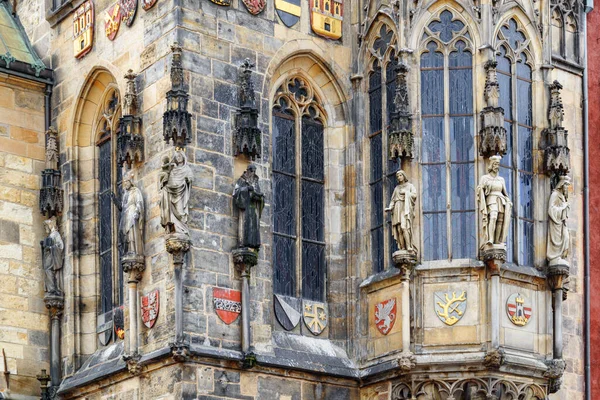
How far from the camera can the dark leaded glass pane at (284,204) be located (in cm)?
3216

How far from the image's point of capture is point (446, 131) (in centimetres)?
3162

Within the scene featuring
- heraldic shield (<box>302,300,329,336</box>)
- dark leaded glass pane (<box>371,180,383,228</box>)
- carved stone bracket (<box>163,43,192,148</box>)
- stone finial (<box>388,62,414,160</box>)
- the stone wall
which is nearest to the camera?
carved stone bracket (<box>163,43,192,148</box>)

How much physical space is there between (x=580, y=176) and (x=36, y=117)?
9407 mm

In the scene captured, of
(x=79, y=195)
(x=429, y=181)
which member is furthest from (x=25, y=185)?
(x=429, y=181)

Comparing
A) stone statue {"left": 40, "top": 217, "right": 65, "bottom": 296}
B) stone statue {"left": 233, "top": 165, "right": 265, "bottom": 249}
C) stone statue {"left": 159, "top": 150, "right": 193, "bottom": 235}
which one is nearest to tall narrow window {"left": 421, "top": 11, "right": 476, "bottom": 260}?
stone statue {"left": 233, "top": 165, "right": 265, "bottom": 249}

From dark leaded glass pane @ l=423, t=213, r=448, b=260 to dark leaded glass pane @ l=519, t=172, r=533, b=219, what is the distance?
1.34 metres

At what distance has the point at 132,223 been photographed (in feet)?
102

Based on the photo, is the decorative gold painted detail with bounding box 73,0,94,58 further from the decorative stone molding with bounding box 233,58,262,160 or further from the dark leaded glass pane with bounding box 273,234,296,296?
the dark leaded glass pane with bounding box 273,234,296,296

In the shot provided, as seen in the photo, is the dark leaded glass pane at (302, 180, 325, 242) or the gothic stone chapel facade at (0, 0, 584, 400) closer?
the gothic stone chapel facade at (0, 0, 584, 400)

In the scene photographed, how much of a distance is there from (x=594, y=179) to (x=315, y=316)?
18.9ft

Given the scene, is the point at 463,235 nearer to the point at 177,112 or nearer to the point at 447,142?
the point at 447,142

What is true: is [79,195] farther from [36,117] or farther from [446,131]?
[446,131]

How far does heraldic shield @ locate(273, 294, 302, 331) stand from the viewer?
1248 inches

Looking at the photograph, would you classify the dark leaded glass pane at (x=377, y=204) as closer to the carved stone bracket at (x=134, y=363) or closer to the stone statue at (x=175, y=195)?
the stone statue at (x=175, y=195)
